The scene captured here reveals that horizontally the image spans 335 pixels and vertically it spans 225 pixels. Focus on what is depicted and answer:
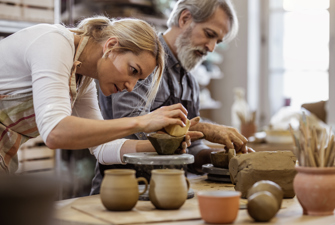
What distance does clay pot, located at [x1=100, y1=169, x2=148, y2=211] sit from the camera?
1268 millimetres

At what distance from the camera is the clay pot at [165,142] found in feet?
4.91

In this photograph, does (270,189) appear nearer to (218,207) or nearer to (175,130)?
(218,207)

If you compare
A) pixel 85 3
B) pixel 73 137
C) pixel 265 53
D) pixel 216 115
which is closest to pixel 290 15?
pixel 265 53

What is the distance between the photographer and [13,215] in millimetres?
808

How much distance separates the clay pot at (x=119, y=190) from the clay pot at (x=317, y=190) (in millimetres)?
507

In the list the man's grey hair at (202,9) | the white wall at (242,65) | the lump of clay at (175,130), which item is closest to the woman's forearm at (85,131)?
the lump of clay at (175,130)

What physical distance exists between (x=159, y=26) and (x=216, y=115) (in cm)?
168

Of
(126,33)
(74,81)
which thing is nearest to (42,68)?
(74,81)

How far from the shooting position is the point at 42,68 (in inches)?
57.6

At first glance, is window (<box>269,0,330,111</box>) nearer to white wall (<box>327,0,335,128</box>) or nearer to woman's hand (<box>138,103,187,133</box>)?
white wall (<box>327,0,335,128</box>)

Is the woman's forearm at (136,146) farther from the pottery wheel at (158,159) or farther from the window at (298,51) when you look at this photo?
the window at (298,51)

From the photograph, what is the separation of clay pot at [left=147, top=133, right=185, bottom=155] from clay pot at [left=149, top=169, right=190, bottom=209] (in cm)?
19

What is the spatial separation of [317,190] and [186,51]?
1392mm

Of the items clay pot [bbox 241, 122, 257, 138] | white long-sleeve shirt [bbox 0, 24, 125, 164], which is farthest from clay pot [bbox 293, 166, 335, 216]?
clay pot [bbox 241, 122, 257, 138]
